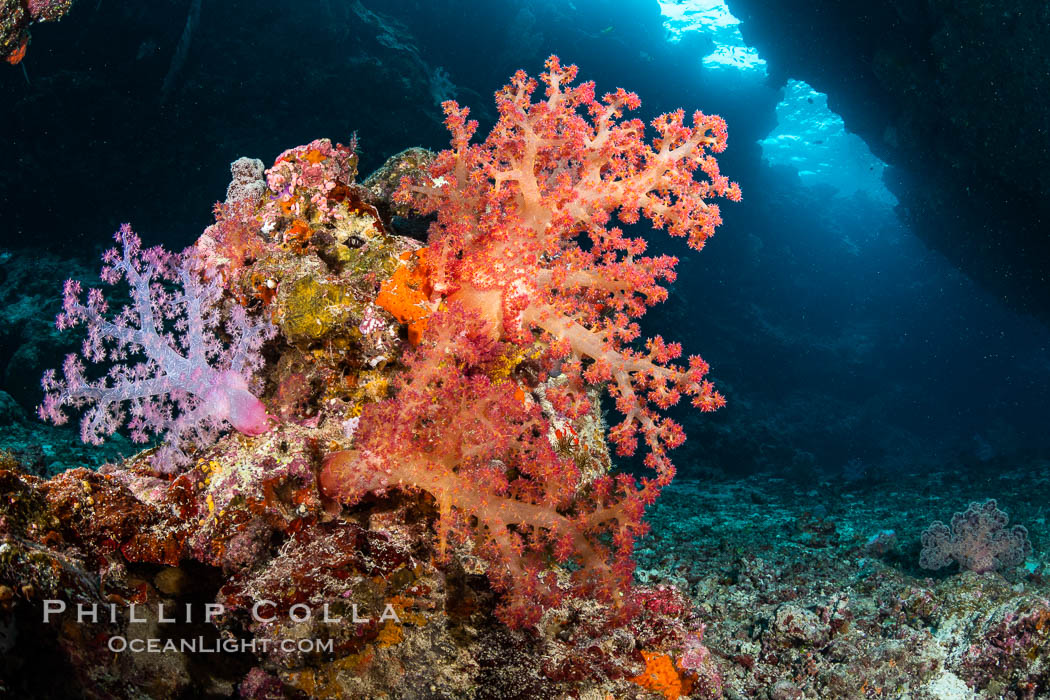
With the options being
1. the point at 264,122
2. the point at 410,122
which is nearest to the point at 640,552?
the point at 410,122

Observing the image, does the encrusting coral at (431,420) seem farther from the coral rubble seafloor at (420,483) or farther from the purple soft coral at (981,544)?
the purple soft coral at (981,544)

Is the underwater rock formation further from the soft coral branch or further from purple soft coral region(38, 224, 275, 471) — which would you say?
purple soft coral region(38, 224, 275, 471)

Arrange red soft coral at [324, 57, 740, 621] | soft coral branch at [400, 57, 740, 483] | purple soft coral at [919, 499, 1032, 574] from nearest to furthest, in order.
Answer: red soft coral at [324, 57, 740, 621], soft coral branch at [400, 57, 740, 483], purple soft coral at [919, 499, 1032, 574]

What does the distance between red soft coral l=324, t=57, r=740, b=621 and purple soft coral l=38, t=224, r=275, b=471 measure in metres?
1.02

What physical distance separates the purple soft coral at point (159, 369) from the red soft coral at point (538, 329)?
1019 mm

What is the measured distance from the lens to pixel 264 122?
1644cm

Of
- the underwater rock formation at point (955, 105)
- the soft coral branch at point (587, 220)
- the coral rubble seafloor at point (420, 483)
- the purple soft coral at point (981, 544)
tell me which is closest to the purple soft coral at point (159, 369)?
the coral rubble seafloor at point (420, 483)

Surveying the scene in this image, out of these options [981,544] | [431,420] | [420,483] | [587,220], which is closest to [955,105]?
[981,544]

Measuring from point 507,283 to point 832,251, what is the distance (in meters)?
46.1

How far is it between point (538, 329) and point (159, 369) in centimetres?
295

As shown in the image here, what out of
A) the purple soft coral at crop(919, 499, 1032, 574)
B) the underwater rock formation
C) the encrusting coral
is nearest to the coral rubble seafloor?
the encrusting coral

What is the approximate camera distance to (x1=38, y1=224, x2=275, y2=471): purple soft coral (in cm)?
329

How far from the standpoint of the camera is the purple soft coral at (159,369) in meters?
3.29

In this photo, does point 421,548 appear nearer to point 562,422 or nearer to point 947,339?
point 562,422
